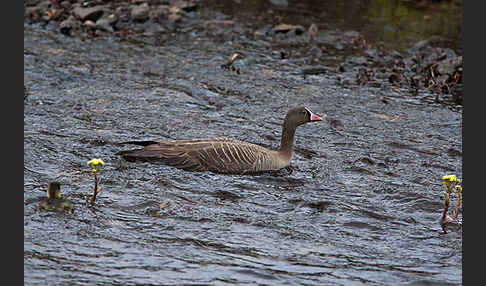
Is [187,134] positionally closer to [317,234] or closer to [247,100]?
[247,100]

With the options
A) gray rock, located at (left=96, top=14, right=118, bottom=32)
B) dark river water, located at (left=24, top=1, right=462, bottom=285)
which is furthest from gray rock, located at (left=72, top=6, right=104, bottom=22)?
dark river water, located at (left=24, top=1, right=462, bottom=285)

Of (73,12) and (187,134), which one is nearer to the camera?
(187,134)

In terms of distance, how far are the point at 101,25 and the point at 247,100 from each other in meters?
5.69

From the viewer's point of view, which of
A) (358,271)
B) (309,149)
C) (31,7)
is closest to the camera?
(358,271)

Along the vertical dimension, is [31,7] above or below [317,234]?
above

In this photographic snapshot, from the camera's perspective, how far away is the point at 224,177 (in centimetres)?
1128

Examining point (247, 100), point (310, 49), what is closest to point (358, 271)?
point (247, 100)

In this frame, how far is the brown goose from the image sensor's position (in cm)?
1134

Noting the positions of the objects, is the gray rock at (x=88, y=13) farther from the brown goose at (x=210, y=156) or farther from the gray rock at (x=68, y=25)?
the brown goose at (x=210, y=156)

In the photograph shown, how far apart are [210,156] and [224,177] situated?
40cm

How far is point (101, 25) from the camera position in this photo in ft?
61.0

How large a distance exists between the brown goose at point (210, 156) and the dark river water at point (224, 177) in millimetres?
158

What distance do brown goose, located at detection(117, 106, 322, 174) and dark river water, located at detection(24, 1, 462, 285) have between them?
158 millimetres

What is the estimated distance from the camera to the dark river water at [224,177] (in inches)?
331
